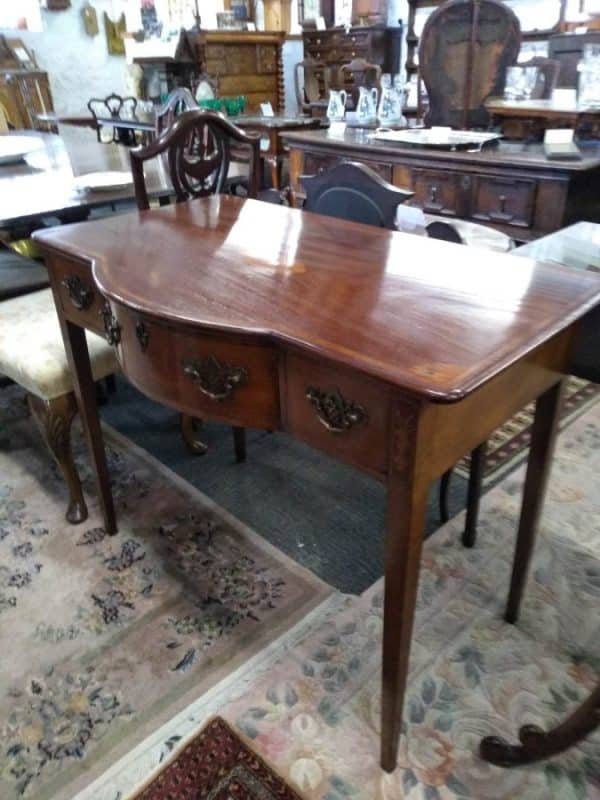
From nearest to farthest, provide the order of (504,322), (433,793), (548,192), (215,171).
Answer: (504,322) < (433,793) < (215,171) < (548,192)

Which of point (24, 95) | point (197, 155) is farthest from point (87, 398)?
point (24, 95)

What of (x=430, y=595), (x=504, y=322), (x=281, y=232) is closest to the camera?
(x=504, y=322)

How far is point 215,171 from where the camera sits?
Result: 5.76ft

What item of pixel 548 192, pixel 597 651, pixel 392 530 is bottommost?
pixel 597 651

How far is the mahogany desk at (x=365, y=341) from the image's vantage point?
747 mm

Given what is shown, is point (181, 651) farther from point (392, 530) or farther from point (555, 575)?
point (555, 575)

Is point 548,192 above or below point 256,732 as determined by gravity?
above

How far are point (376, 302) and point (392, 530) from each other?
0.32 m

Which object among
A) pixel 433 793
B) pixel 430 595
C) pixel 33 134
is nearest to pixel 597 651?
pixel 430 595

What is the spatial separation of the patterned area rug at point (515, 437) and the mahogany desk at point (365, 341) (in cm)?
59

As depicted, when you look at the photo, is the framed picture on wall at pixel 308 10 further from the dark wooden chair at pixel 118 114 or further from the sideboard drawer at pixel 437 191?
the sideboard drawer at pixel 437 191

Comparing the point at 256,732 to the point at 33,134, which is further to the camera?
the point at 33,134

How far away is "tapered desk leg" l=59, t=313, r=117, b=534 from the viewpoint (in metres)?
1.38

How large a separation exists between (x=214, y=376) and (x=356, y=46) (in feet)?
16.9
